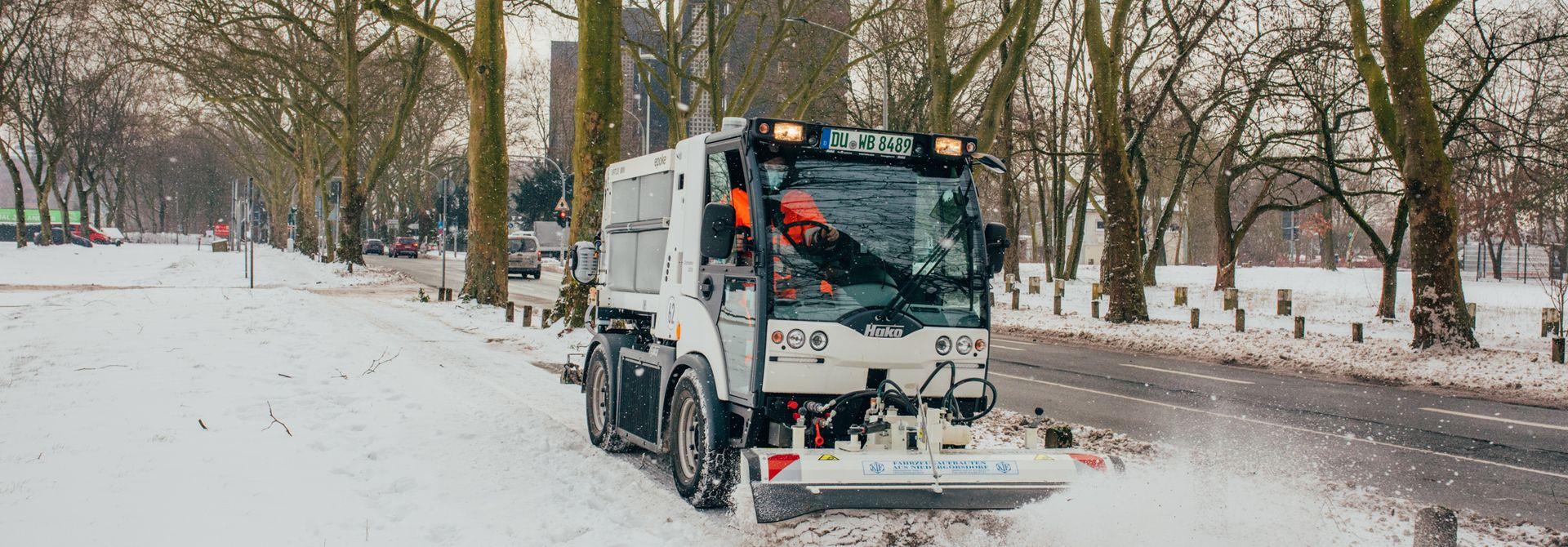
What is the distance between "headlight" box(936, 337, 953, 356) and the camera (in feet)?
20.3

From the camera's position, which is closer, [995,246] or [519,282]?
[995,246]

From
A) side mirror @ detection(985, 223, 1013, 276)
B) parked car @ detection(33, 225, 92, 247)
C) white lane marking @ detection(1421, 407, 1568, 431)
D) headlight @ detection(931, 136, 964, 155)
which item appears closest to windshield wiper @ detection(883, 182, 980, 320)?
side mirror @ detection(985, 223, 1013, 276)

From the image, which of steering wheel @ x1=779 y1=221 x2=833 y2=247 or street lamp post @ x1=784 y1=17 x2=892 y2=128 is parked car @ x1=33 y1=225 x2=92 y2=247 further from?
steering wheel @ x1=779 y1=221 x2=833 y2=247

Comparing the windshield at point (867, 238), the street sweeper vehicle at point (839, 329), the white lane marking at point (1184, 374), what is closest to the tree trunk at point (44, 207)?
the white lane marking at point (1184, 374)

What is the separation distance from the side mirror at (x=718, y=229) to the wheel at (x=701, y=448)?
2.77 ft

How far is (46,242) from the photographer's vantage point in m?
51.2

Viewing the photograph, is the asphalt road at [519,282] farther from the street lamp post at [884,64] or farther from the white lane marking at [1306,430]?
the white lane marking at [1306,430]

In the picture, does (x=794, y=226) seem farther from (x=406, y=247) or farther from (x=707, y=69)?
(x=406, y=247)

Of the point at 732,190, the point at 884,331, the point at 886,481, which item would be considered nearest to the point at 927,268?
the point at 884,331

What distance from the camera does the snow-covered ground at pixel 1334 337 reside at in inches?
563

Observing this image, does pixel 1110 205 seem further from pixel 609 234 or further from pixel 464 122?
pixel 464 122

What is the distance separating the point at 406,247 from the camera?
2657 inches

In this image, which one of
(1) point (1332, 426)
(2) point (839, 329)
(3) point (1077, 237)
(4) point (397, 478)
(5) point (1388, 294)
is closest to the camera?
(2) point (839, 329)

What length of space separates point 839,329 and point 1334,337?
16291 millimetres
